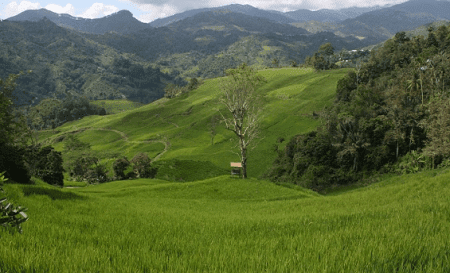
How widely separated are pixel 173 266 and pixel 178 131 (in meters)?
144

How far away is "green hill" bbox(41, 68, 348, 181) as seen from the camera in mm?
99750

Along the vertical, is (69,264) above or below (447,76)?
below

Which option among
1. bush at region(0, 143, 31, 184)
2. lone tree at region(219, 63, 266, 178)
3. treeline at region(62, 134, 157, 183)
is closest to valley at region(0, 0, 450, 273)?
bush at region(0, 143, 31, 184)

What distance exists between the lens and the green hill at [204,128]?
99750 millimetres

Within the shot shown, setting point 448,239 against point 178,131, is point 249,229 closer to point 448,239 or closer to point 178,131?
point 448,239

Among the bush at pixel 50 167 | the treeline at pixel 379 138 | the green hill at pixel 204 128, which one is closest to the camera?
the treeline at pixel 379 138

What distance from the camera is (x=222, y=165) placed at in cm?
9788

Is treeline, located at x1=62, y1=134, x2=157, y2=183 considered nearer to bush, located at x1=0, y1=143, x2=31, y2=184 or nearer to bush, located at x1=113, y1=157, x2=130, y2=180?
bush, located at x1=113, y1=157, x2=130, y2=180

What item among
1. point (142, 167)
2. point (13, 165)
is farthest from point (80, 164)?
point (13, 165)

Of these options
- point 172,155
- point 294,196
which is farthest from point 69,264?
point 172,155

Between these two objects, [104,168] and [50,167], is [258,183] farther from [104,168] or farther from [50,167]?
[104,168]

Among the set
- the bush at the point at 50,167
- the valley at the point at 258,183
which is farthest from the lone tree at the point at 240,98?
the bush at the point at 50,167

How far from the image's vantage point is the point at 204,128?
5733 inches

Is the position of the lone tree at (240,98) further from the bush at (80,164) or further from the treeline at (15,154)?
the bush at (80,164)
